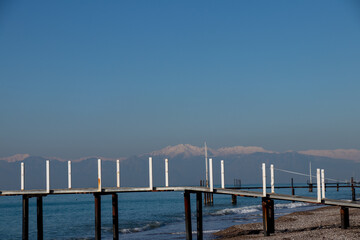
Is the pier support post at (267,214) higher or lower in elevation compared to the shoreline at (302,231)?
higher

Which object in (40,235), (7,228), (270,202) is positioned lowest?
(7,228)

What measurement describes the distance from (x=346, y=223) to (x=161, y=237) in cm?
1352

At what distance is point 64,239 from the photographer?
41.2 m

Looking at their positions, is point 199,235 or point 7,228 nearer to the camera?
point 199,235

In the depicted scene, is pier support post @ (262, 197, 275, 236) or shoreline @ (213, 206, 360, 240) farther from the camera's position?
pier support post @ (262, 197, 275, 236)

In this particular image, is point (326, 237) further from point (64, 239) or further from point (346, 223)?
point (64, 239)

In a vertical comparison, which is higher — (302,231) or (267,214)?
(267,214)

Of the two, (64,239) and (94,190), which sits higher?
(94,190)

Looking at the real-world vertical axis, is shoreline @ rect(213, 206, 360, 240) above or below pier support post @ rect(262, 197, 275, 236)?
below

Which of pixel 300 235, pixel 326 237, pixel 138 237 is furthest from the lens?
pixel 138 237

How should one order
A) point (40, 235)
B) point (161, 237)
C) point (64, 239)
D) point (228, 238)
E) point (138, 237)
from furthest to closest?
1. point (64, 239)
2. point (138, 237)
3. point (161, 237)
4. point (228, 238)
5. point (40, 235)

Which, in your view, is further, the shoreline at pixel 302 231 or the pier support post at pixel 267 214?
the pier support post at pixel 267 214

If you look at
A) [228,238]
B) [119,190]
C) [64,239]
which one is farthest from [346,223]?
[64,239]

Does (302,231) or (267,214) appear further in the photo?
(302,231)
